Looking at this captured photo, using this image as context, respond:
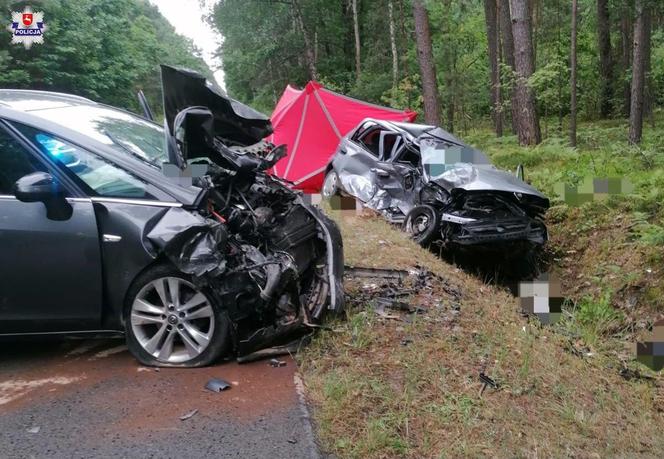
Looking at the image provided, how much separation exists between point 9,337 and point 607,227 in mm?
7083

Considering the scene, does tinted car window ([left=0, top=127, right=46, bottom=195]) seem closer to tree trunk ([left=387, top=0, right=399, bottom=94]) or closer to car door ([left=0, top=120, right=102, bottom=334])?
car door ([left=0, top=120, right=102, bottom=334])

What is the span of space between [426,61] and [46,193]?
12.4m

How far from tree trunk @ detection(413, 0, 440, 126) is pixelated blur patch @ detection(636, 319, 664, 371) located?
10280 millimetres

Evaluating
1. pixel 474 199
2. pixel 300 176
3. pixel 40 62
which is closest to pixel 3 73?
pixel 40 62

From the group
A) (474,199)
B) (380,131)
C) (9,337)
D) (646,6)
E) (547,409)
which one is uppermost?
(646,6)

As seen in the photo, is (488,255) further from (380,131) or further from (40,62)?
(40,62)

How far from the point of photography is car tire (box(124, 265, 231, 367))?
348 cm

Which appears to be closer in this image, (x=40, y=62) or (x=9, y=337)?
(x=9, y=337)

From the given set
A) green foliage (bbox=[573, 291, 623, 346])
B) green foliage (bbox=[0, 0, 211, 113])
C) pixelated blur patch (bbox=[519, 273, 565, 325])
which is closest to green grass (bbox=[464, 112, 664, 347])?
green foliage (bbox=[573, 291, 623, 346])

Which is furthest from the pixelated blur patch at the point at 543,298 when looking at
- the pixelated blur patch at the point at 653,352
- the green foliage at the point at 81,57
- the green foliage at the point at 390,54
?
the green foliage at the point at 81,57

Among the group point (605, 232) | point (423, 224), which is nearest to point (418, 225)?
point (423, 224)

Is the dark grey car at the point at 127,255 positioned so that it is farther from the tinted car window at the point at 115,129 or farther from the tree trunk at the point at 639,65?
the tree trunk at the point at 639,65

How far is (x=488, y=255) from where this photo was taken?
6.96 metres

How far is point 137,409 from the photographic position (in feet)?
9.98
